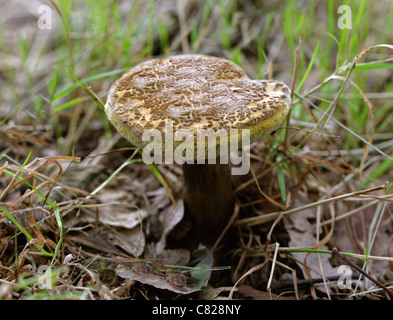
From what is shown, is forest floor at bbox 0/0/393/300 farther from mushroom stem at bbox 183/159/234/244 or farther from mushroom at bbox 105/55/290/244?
mushroom at bbox 105/55/290/244

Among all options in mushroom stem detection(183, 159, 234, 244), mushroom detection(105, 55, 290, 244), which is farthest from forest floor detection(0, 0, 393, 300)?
mushroom detection(105, 55, 290, 244)

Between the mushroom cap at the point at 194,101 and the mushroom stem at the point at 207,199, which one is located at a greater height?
the mushroom cap at the point at 194,101

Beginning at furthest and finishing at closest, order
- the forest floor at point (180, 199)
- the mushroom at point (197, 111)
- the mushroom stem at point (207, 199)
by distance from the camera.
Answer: the mushroom stem at point (207, 199) → the forest floor at point (180, 199) → the mushroom at point (197, 111)

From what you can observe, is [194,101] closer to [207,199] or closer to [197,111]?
[197,111]

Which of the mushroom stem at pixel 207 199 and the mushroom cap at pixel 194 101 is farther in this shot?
the mushroom stem at pixel 207 199

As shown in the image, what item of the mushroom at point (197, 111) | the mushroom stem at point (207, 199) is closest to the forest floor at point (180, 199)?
the mushroom stem at point (207, 199)

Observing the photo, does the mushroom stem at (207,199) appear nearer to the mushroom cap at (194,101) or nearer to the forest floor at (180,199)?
the forest floor at (180,199)

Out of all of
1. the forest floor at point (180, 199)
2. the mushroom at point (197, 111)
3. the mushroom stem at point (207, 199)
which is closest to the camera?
the mushroom at point (197, 111)

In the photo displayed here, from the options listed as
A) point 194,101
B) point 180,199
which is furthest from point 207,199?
point 194,101
